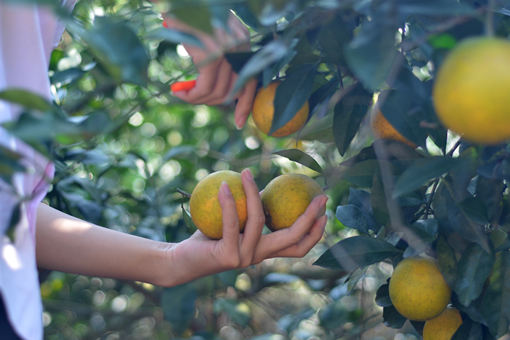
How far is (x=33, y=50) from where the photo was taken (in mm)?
845

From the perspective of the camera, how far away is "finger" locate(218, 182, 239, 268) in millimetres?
994

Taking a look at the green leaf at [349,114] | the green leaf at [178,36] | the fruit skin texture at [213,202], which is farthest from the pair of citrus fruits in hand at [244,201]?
the green leaf at [178,36]

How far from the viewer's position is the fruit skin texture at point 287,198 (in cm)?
107

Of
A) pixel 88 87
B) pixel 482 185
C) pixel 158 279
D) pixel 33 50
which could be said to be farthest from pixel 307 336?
pixel 88 87

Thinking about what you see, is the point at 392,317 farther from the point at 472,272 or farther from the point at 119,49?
the point at 119,49

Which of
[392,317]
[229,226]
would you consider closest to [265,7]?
[229,226]

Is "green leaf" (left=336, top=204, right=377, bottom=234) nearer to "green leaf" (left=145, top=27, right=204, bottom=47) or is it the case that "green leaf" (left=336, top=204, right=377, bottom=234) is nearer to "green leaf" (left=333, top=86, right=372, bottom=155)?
"green leaf" (left=333, top=86, right=372, bottom=155)

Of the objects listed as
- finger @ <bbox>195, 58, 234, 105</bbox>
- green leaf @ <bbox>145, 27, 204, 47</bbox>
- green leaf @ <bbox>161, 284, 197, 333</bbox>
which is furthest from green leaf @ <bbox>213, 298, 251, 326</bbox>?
green leaf @ <bbox>145, 27, 204, 47</bbox>

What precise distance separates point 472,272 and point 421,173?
0.80ft

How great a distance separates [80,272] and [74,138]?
59 cm

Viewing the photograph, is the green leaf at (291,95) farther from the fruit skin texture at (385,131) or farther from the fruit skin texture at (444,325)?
the fruit skin texture at (444,325)

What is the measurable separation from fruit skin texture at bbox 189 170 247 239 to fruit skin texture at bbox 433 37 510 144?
463 mm

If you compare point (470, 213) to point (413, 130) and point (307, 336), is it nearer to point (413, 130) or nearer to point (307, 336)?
point (413, 130)

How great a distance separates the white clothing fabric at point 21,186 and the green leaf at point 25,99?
10 centimetres
